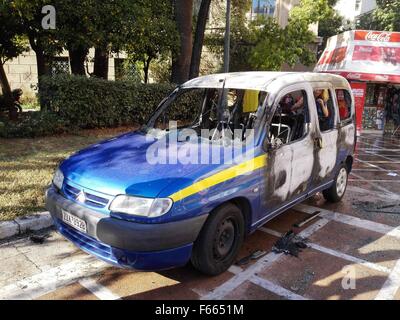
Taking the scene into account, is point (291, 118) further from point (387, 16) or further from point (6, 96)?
point (387, 16)

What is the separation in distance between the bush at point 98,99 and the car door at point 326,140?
4360 millimetres

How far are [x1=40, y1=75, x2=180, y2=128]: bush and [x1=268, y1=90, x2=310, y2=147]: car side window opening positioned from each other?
4.31m

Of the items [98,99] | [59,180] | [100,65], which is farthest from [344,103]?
[100,65]

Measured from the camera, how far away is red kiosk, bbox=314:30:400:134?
524 inches

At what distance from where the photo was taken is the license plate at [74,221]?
Answer: 318cm

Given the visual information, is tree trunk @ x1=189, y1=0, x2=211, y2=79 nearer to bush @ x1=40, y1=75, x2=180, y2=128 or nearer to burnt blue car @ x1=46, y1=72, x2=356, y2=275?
bush @ x1=40, y1=75, x2=180, y2=128

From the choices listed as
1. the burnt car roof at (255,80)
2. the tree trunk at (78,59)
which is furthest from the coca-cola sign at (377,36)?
the burnt car roof at (255,80)

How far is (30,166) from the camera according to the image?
633cm

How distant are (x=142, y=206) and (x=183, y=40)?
1051 cm

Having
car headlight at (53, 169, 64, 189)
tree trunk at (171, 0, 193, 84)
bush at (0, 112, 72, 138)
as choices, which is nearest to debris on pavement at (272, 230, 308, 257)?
car headlight at (53, 169, 64, 189)

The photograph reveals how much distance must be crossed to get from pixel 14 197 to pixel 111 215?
102 inches
